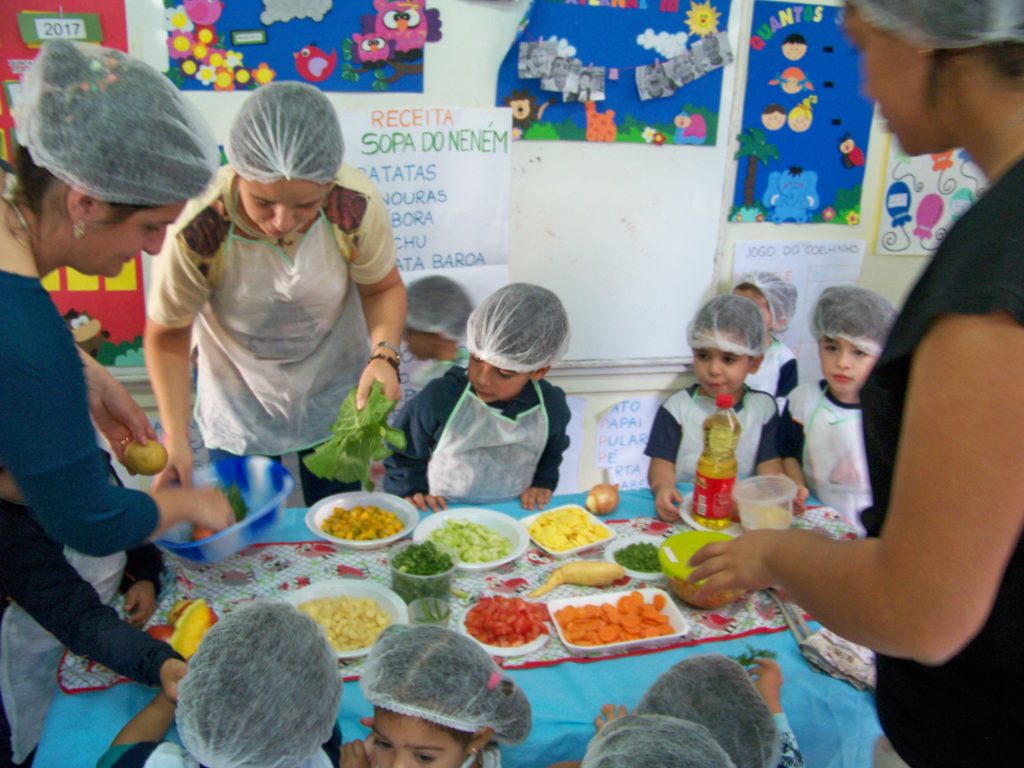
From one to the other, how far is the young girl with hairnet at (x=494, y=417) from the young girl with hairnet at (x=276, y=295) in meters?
0.31

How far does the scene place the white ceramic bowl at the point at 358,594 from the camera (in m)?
1.97

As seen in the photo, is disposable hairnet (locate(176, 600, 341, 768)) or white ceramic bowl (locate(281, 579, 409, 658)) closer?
disposable hairnet (locate(176, 600, 341, 768))

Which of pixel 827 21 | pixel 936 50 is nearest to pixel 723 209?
pixel 827 21

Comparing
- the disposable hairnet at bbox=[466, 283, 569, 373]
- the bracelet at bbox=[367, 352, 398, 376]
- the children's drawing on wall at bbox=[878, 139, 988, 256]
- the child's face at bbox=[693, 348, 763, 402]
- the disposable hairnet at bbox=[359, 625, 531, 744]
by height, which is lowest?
the disposable hairnet at bbox=[359, 625, 531, 744]

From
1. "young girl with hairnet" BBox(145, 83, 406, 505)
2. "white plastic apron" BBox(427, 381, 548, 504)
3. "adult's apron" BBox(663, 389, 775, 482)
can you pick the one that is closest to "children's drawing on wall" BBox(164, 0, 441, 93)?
"young girl with hairnet" BBox(145, 83, 406, 505)

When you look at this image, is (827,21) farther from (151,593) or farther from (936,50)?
(151,593)

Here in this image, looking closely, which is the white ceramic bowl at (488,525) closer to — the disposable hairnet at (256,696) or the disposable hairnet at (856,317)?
the disposable hairnet at (256,696)

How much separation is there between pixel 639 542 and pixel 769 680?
0.67m

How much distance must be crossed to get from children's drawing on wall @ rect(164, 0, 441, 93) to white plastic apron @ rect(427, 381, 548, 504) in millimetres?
1561

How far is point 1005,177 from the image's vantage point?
0.89m

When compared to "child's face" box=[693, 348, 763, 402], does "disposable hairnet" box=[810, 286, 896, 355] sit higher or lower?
higher

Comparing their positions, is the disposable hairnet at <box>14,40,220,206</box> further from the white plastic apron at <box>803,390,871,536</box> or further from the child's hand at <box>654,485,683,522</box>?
the white plastic apron at <box>803,390,871,536</box>

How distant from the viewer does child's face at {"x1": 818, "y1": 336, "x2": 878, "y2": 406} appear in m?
3.08

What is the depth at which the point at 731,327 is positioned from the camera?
307 cm
